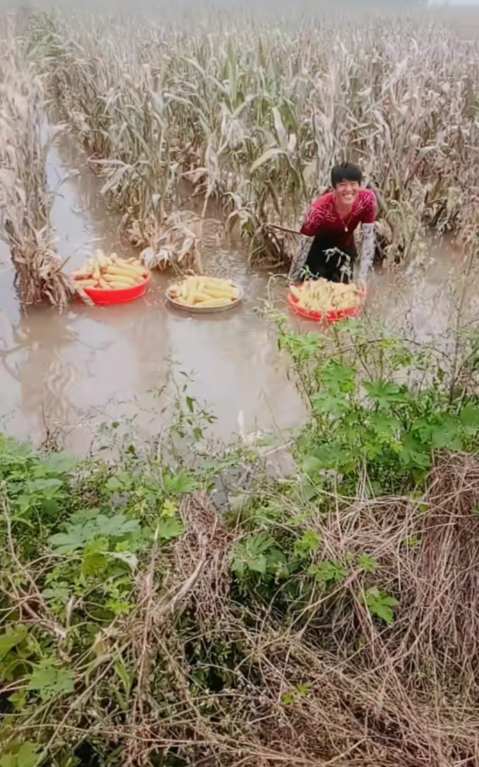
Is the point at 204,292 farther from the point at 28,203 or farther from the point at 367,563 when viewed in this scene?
the point at 367,563

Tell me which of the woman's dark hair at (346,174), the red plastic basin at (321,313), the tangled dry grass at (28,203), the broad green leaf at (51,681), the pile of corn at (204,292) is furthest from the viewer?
the pile of corn at (204,292)

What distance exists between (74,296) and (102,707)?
187 cm

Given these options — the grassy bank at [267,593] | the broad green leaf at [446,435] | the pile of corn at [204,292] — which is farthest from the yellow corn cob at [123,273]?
the broad green leaf at [446,435]

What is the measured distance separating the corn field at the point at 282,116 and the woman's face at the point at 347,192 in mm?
392

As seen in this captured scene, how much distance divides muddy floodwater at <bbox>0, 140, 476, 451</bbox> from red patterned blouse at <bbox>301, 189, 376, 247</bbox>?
0.80 ft

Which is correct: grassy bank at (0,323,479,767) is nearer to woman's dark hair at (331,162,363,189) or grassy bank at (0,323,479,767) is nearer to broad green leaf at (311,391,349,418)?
broad green leaf at (311,391,349,418)

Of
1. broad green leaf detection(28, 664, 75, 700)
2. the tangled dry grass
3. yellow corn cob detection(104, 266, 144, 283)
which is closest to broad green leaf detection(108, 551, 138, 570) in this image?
broad green leaf detection(28, 664, 75, 700)

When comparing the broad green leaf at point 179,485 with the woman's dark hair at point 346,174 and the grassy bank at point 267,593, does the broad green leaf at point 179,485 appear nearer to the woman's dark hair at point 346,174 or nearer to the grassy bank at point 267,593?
the grassy bank at point 267,593

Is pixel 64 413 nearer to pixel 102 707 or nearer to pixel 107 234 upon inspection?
pixel 102 707

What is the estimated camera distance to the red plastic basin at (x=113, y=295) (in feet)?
8.45

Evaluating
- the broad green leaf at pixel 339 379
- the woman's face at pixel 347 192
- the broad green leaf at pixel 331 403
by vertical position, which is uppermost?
the woman's face at pixel 347 192

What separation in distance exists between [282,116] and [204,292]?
895 millimetres

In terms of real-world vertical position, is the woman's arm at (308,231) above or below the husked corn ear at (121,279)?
above

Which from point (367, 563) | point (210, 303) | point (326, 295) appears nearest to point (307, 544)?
point (367, 563)
